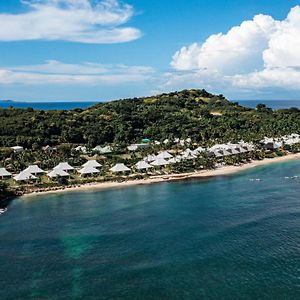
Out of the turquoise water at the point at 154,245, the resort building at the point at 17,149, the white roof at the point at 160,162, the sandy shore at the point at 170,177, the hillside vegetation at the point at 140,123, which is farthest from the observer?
the hillside vegetation at the point at 140,123

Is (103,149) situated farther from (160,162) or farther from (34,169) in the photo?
(34,169)

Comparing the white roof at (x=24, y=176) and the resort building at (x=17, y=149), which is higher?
the resort building at (x=17, y=149)

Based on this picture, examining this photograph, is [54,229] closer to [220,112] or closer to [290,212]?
[290,212]

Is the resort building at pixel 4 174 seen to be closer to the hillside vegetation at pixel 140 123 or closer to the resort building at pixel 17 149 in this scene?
the resort building at pixel 17 149

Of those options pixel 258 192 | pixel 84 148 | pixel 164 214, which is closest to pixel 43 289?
pixel 164 214

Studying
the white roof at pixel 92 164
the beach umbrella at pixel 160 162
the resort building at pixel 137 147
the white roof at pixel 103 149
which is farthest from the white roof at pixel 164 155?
the white roof at pixel 103 149

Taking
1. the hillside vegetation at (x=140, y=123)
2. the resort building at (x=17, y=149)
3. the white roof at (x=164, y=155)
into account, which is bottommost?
the white roof at (x=164, y=155)

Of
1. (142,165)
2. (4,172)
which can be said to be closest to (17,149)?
(4,172)

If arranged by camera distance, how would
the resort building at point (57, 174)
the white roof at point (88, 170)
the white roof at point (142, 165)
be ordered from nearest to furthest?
the resort building at point (57, 174)
the white roof at point (88, 170)
the white roof at point (142, 165)
